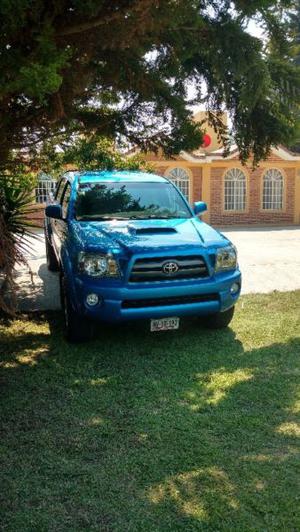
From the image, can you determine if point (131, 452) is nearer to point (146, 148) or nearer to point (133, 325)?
point (133, 325)

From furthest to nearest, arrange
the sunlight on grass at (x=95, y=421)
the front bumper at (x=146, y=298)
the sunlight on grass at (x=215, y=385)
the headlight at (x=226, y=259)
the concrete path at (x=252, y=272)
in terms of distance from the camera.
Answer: the concrete path at (x=252, y=272), the headlight at (x=226, y=259), the front bumper at (x=146, y=298), the sunlight on grass at (x=215, y=385), the sunlight on grass at (x=95, y=421)

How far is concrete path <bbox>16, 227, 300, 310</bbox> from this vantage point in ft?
27.7

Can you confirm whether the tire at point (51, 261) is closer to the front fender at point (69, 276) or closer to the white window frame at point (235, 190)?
the front fender at point (69, 276)

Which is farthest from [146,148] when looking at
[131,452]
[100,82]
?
[131,452]

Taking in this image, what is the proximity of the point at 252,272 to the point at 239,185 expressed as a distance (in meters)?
13.6

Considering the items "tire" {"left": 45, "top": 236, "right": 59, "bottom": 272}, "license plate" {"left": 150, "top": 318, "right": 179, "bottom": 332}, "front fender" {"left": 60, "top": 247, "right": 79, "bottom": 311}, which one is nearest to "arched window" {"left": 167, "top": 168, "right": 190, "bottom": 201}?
"tire" {"left": 45, "top": 236, "right": 59, "bottom": 272}

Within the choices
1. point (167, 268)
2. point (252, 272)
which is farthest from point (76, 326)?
point (252, 272)

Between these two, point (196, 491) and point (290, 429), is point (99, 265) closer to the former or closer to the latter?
point (290, 429)

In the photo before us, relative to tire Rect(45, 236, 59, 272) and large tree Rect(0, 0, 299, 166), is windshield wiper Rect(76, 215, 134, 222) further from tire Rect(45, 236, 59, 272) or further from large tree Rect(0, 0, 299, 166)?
tire Rect(45, 236, 59, 272)

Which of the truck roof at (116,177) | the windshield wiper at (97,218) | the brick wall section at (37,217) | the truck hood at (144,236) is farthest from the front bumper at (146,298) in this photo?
the brick wall section at (37,217)

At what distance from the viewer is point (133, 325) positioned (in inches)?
259

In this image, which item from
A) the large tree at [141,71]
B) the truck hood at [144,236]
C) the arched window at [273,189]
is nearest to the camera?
the large tree at [141,71]

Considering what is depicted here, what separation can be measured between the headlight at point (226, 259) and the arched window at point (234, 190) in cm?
1759

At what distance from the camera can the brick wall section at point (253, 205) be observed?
22906 millimetres
